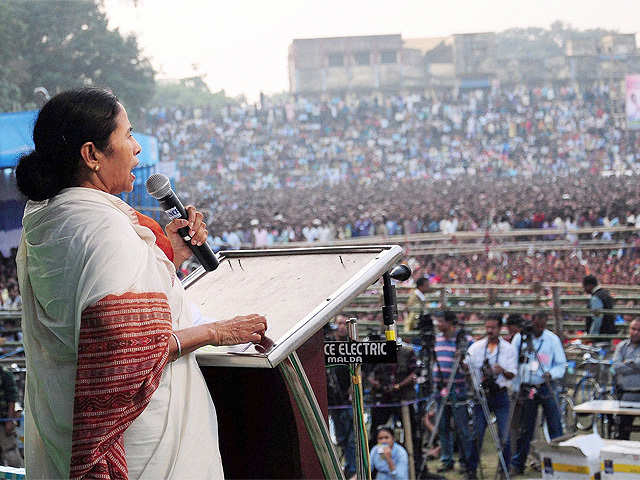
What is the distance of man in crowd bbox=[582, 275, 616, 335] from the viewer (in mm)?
6723

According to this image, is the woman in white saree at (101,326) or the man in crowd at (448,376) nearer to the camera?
the woman in white saree at (101,326)

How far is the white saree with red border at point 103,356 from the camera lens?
4.06ft

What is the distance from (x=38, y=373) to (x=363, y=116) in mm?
23004

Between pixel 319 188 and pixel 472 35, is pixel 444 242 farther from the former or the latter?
pixel 472 35

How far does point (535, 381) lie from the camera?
5.24m

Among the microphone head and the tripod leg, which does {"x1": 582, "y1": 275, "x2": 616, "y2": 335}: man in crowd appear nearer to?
the tripod leg

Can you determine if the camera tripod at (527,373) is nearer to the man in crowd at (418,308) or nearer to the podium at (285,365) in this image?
the man in crowd at (418,308)

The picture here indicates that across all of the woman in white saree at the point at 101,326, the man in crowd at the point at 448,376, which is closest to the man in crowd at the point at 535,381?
the man in crowd at the point at 448,376

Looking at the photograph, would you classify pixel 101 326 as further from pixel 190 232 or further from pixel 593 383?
pixel 593 383

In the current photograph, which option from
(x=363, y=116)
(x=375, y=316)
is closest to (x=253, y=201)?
(x=363, y=116)

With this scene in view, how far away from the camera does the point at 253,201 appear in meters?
21.8

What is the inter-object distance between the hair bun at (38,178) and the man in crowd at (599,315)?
5.92m

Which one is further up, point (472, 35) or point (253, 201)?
point (472, 35)

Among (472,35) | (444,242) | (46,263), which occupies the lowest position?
(444,242)
